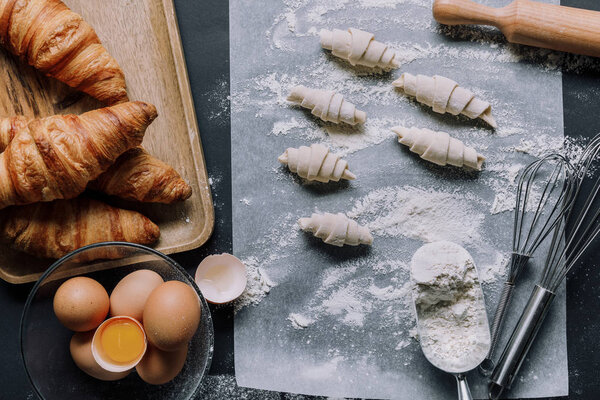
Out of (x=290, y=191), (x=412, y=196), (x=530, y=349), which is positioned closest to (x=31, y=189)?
(x=290, y=191)

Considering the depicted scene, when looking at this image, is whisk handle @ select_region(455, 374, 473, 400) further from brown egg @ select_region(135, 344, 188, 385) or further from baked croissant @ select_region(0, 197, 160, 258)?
baked croissant @ select_region(0, 197, 160, 258)

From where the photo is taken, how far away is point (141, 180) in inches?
45.6

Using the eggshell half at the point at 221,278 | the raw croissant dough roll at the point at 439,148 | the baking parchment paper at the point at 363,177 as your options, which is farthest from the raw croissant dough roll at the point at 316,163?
the eggshell half at the point at 221,278

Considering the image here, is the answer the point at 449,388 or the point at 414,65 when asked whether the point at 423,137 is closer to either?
the point at 414,65

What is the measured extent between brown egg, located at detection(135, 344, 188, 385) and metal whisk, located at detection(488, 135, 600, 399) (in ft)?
2.37

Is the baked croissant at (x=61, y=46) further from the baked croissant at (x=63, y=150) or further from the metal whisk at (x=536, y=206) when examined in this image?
the metal whisk at (x=536, y=206)

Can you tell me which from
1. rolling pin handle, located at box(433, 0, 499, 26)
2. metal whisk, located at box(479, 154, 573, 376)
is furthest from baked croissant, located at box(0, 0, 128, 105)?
metal whisk, located at box(479, 154, 573, 376)

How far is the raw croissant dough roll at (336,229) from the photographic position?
1.22 meters

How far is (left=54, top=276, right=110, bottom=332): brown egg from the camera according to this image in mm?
1032

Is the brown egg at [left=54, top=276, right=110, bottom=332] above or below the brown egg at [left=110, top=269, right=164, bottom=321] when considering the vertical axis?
above

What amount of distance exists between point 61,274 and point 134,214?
198mm

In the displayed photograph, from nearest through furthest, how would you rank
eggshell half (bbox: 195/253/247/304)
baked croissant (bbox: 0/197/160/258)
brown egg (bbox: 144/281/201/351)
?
brown egg (bbox: 144/281/201/351)
baked croissant (bbox: 0/197/160/258)
eggshell half (bbox: 195/253/247/304)

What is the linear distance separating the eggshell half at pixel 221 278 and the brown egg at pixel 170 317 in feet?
0.58

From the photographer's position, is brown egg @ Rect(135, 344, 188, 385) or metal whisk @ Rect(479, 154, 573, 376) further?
metal whisk @ Rect(479, 154, 573, 376)
